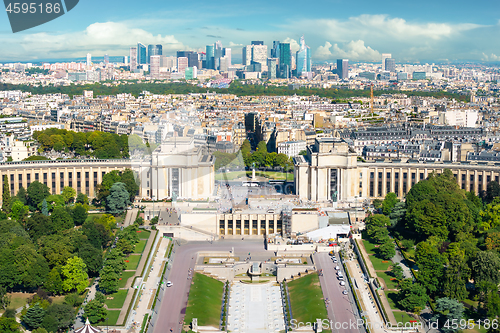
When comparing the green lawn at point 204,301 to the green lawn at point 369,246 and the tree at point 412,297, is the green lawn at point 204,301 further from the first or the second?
the green lawn at point 369,246

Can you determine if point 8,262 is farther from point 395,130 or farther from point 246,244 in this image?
point 395,130

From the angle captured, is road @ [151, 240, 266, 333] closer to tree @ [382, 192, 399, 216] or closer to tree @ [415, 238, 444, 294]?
tree @ [382, 192, 399, 216]

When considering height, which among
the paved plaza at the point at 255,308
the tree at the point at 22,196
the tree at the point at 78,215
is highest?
the tree at the point at 22,196

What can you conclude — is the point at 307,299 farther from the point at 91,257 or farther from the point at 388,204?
the point at 388,204

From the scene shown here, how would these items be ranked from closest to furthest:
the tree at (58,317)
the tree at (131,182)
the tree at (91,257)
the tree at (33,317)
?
the tree at (58,317) < the tree at (33,317) < the tree at (91,257) < the tree at (131,182)

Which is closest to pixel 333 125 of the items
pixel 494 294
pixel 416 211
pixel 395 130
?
pixel 395 130

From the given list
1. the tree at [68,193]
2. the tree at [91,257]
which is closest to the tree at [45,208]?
the tree at [68,193]

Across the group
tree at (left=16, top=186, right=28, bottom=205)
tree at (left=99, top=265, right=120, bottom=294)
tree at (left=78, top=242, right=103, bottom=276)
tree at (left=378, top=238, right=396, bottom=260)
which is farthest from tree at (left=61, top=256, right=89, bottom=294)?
tree at (left=378, top=238, right=396, bottom=260)
